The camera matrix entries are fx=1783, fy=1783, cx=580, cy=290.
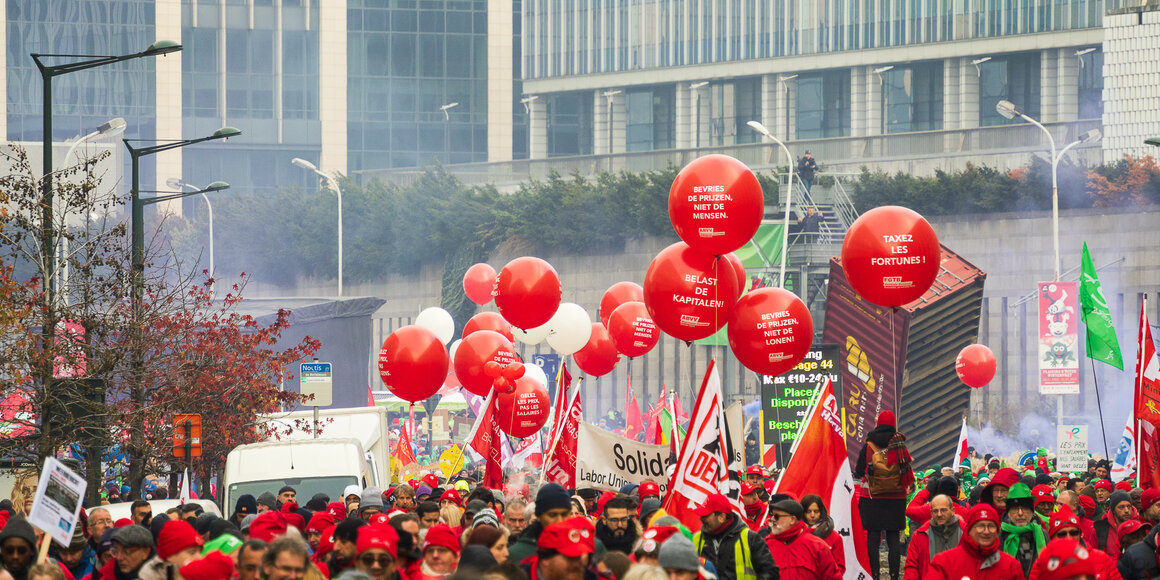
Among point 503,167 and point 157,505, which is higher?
point 503,167

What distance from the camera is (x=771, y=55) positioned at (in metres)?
79.1

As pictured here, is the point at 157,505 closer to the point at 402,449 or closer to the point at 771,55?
the point at 402,449

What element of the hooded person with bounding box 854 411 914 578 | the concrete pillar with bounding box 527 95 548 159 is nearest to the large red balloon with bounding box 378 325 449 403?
the hooded person with bounding box 854 411 914 578

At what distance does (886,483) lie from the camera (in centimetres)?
1465

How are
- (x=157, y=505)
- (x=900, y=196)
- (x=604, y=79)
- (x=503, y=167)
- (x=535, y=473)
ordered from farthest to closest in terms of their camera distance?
(x=604, y=79)
(x=503, y=167)
(x=900, y=196)
(x=535, y=473)
(x=157, y=505)

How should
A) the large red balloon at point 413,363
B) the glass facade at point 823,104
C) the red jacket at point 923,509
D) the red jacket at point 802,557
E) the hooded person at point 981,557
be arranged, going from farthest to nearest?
the glass facade at point 823,104, the large red balloon at point 413,363, the red jacket at point 923,509, the red jacket at point 802,557, the hooded person at point 981,557

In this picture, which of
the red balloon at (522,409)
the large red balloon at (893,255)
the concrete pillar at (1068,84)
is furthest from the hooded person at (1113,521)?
the concrete pillar at (1068,84)

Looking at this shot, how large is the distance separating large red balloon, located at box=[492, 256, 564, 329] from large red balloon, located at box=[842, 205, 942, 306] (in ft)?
20.3

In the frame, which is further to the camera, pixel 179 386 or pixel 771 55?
pixel 771 55

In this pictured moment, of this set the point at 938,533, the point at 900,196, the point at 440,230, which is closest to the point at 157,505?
the point at 938,533

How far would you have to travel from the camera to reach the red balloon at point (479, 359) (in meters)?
23.0

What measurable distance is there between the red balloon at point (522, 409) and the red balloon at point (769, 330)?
21.0ft

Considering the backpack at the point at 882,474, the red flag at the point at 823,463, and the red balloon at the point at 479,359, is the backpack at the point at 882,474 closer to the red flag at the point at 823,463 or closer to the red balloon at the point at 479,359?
the red flag at the point at 823,463

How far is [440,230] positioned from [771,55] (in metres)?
18.2
